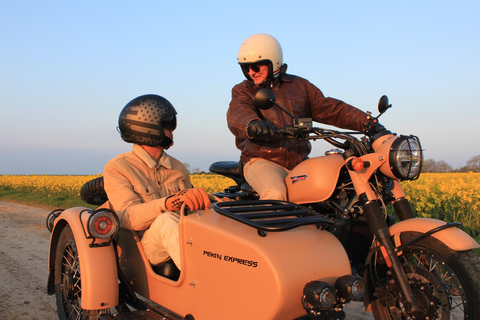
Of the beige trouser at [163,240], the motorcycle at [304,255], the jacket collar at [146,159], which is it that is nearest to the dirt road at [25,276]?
the motorcycle at [304,255]

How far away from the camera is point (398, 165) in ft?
8.99

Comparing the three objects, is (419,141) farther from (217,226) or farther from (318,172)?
(217,226)

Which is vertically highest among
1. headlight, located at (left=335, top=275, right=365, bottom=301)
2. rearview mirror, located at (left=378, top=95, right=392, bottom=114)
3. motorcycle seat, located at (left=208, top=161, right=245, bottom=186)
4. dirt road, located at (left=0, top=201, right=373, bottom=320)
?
rearview mirror, located at (left=378, top=95, right=392, bottom=114)

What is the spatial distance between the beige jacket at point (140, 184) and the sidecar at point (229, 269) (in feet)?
0.65

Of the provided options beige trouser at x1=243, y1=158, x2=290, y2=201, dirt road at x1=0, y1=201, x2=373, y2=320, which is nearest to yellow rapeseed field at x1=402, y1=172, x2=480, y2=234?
dirt road at x1=0, y1=201, x2=373, y2=320

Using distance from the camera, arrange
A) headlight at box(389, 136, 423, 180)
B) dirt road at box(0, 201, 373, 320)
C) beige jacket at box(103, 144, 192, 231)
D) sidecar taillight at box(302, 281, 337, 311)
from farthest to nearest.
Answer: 1. dirt road at box(0, 201, 373, 320)
2. beige jacket at box(103, 144, 192, 231)
3. headlight at box(389, 136, 423, 180)
4. sidecar taillight at box(302, 281, 337, 311)

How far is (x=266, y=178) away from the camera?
11.2ft

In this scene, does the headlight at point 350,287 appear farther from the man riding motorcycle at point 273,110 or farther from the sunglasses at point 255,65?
the sunglasses at point 255,65

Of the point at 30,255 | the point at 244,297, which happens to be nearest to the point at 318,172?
the point at 244,297

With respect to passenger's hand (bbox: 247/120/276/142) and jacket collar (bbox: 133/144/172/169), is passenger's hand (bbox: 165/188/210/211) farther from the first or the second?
jacket collar (bbox: 133/144/172/169)

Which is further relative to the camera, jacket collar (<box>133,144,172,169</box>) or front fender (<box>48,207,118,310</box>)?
jacket collar (<box>133,144,172,169</box>)

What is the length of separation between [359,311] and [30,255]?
4.98 metres

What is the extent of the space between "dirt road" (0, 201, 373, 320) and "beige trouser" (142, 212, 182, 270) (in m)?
1.65

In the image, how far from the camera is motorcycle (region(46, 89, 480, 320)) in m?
2.18
